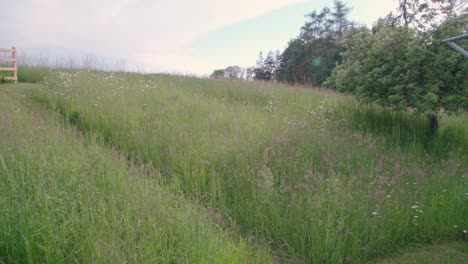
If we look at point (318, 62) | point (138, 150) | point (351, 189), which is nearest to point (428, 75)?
point (351, 189)

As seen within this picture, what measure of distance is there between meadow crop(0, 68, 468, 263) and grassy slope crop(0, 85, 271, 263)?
0.02 m

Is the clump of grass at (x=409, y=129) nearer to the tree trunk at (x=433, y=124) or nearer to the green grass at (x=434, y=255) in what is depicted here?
the tree trunk at (x=433, y=124)

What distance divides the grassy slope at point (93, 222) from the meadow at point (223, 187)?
2 cm

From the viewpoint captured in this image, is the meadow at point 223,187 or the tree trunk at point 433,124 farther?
the tree trunk at point 433,124

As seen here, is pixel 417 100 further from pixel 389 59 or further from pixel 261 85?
pixel 261 85

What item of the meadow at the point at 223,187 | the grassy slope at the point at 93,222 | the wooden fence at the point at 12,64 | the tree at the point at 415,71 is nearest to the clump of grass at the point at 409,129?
the meadow at the point at 223,187

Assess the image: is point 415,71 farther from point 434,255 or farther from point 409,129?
point 434,255

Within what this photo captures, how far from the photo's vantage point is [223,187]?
14.8 feet

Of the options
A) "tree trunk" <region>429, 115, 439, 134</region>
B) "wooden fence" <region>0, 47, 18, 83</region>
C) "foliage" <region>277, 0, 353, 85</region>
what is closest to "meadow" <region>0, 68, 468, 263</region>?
"tree trunk" <region>429, 115, 439, 134</region>

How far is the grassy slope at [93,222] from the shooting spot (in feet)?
8.16

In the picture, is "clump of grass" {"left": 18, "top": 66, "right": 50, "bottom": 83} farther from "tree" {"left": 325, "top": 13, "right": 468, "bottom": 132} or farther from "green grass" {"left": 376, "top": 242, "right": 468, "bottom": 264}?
"green grass" {"left": 376, "top": 242, "right": 468, "bottom": 264}

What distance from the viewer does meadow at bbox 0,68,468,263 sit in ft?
8.88

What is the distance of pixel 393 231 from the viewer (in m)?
3.71

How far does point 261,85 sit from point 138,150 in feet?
22.8
